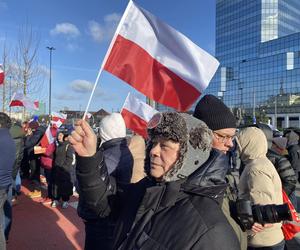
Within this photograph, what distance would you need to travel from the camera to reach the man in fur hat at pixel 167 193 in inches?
57.2

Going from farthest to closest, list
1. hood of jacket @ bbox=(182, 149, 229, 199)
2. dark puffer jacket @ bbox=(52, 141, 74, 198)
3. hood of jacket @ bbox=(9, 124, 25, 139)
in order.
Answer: dark puffer jacket @ bbox=(52, 141, 74, 198)
hood of jacket @ bbox=(9, 124, 25, 139)
hood of jacket @ bbox=(182, 149, 229, 199)

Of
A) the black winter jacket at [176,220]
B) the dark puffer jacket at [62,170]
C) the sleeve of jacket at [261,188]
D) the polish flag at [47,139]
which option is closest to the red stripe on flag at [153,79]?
the sleeve of jacket at [261,188]

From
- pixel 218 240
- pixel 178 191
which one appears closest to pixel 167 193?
pixel 178 191

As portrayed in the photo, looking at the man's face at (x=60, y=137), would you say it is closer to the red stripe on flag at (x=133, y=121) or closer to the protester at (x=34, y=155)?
the red stripe on flag at (x=133, y=121)

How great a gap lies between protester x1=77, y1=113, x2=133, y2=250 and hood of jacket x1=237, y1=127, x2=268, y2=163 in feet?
3.36

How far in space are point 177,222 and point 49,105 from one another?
30.7 metres

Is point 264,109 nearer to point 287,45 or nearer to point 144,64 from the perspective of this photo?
point 287,45

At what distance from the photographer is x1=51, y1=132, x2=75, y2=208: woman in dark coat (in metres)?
7.74

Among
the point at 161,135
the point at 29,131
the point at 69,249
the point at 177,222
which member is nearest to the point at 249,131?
the point at 161,135

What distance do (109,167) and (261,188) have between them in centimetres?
126

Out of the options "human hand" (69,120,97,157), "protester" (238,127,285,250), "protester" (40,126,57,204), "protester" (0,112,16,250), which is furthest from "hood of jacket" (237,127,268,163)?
"protester" (40,126,57,204)

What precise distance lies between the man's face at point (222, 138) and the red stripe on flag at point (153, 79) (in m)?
0.66

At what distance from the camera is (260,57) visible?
9069 centimetres

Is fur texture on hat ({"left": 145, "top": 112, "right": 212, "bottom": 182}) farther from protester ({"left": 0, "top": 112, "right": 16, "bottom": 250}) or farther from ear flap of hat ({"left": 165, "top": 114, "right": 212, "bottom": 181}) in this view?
protester ({"left": 0, "top": 112, "right": 16, "bottom": 250})
